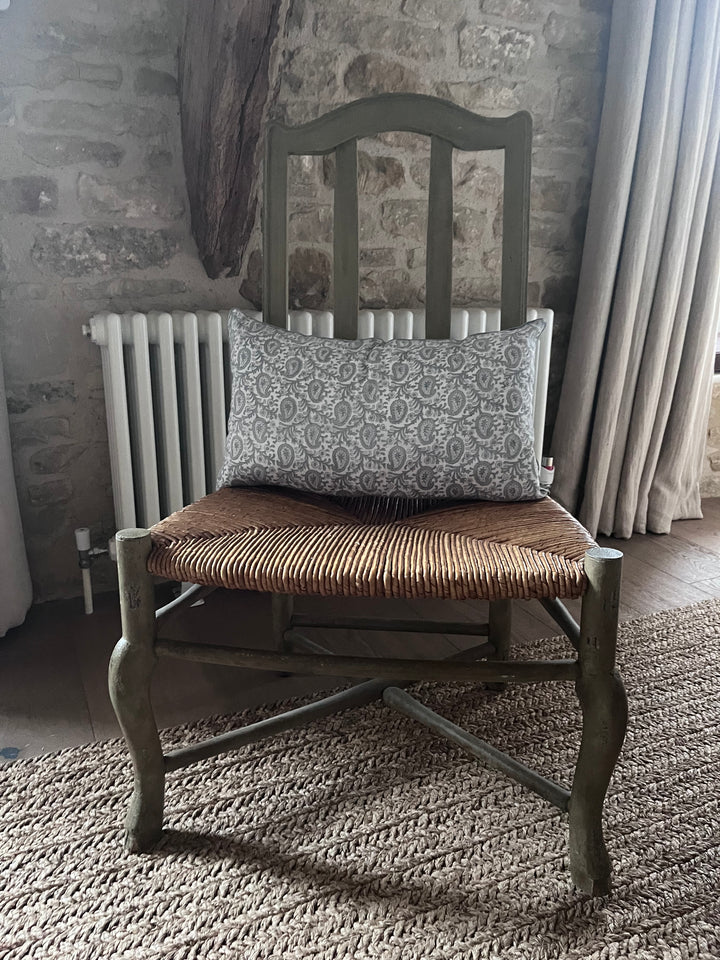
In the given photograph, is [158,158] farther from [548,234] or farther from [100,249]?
[548,234]

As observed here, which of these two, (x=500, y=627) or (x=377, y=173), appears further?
(x=377, y=173)

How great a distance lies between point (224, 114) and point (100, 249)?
44 centimetres

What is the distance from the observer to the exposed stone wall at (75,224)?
5.31ft

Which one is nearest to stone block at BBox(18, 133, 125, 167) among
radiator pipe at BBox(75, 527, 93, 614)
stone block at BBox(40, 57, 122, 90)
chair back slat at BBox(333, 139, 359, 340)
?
stone block at BBox(40, 57, 122, 90)

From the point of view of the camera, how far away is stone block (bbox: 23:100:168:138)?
1625 millimetres

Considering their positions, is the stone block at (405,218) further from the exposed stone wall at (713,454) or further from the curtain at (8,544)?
the exposed stone wall at (713,454)

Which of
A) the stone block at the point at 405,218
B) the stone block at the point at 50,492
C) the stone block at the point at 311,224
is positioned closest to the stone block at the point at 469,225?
the stone block at the point at 405,218

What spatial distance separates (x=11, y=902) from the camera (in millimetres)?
995

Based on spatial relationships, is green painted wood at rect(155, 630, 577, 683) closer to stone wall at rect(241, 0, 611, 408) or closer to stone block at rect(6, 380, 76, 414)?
stone block at rect(6, 380, 76, 414)

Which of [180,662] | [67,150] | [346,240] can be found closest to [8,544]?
[180,662]

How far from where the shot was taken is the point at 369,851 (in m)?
1.09

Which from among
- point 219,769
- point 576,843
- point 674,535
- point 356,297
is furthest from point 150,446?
point 674,535

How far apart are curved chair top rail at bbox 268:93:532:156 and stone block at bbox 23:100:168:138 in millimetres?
449

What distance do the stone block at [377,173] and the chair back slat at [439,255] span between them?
0.53 m
